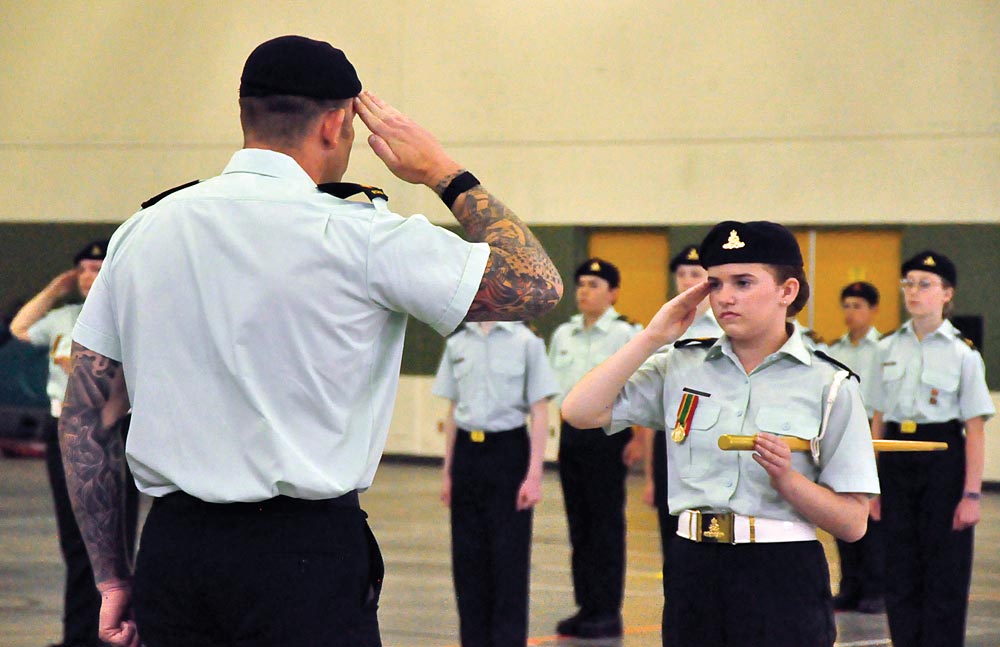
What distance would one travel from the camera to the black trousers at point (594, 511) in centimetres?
787

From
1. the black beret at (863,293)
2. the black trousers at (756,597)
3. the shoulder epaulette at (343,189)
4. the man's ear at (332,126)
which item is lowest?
the black trousers at (756,597)

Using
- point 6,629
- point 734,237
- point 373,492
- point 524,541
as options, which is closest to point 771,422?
point 734,237

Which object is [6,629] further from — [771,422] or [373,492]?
[373,492]

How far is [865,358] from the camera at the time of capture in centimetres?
912

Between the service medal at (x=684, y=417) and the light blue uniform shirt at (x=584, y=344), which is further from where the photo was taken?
the light blue uniform shirt at (x=584, y=344)

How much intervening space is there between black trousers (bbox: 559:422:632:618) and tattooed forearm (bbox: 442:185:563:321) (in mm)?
5470

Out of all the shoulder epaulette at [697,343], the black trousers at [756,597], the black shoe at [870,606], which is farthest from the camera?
the black shoe at [870,606]

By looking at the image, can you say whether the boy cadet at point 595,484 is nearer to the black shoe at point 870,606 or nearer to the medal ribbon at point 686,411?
the black shoe at point 870,606

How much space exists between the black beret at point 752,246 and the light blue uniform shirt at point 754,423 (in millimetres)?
240

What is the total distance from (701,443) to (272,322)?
1732 mm

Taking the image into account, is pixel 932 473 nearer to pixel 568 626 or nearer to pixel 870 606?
pixel 870 606

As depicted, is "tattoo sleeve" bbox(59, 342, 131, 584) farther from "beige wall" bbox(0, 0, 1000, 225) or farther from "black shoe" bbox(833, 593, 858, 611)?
"beige wall" bbox(0, 0, 1000, 225)

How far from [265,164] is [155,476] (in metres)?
0.61

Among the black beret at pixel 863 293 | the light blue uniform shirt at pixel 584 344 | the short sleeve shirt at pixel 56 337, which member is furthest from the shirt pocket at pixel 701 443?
the black beret at pixel 863 293
